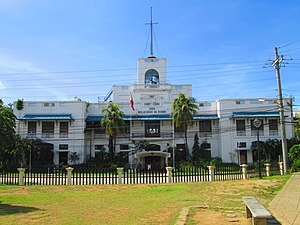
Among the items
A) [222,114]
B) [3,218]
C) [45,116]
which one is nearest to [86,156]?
[45,116]

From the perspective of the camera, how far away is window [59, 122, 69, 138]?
41.1 m

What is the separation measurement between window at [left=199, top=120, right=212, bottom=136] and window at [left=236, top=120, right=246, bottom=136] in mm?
3562

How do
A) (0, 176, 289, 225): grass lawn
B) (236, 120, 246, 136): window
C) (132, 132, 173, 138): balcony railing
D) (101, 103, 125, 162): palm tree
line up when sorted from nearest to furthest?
(0, 176, 289, 225): grass lawn, (101, 103, 125, 162): palm tree, (236, 120, 246, 136): window, (132, 132, 173, 138): balcony railing

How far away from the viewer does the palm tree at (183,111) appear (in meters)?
38.5

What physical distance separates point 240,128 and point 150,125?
12.0 m

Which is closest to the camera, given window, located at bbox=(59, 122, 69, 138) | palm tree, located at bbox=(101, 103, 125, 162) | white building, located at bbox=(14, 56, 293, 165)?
palm tree, located at bbox=(101, 103, 125, 162)

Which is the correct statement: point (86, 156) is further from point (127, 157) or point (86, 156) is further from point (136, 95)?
point (136, 95)

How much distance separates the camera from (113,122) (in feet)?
125

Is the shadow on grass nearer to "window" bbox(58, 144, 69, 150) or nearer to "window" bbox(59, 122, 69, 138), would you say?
"window" bbox(58, 144, 69, 150)

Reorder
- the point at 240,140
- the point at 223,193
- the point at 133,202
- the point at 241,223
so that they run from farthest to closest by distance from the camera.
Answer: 1. the point at 240,140
2. the point at 223,193
3. the point at 133,202
4. the point at 241,223

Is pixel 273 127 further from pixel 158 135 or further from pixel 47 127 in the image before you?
pixel 47 127

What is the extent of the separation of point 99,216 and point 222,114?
34.7 m

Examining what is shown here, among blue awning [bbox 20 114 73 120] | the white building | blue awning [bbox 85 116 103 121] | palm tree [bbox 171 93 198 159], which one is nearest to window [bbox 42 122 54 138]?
the white building

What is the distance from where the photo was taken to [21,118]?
40.3 m
